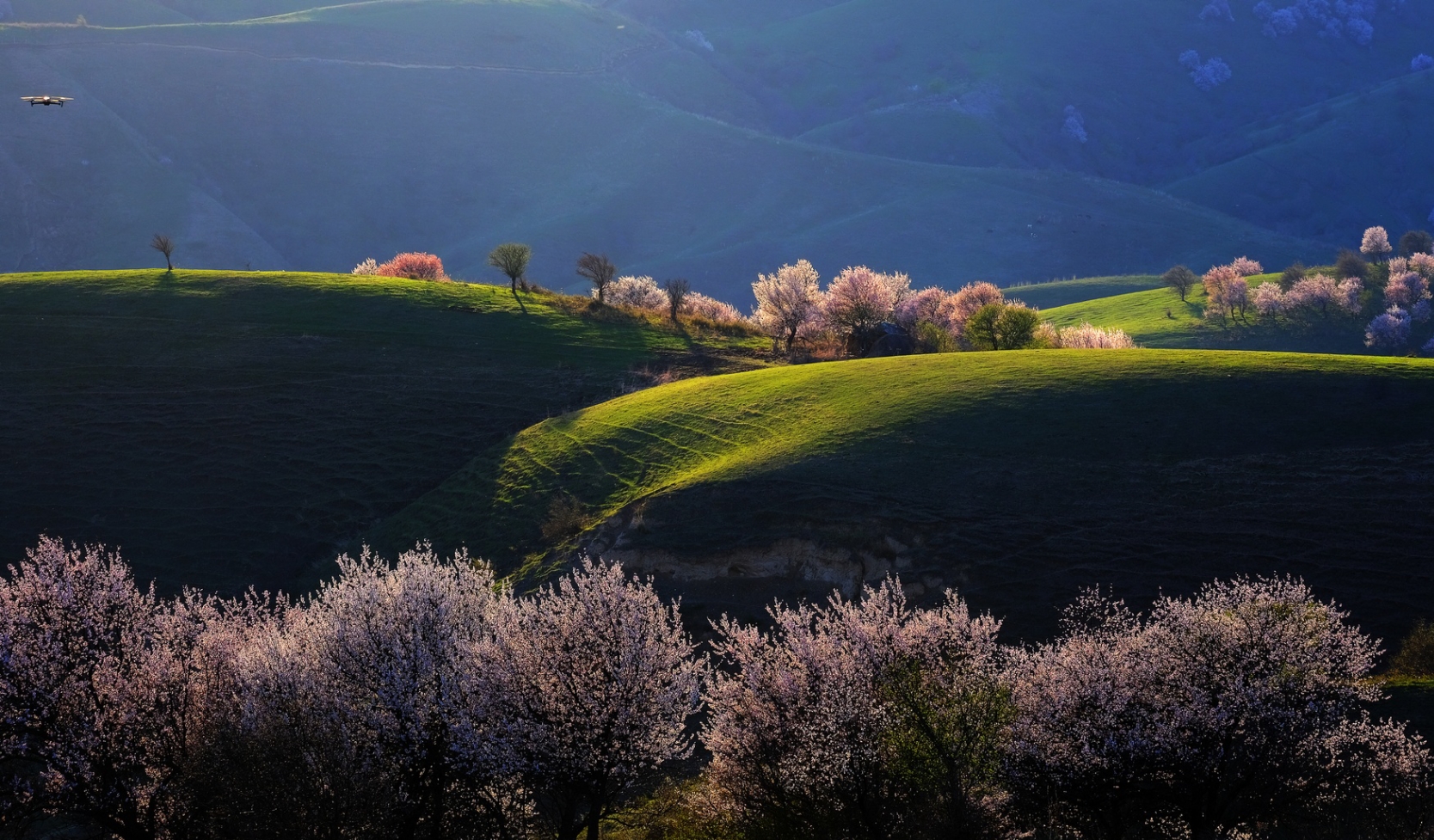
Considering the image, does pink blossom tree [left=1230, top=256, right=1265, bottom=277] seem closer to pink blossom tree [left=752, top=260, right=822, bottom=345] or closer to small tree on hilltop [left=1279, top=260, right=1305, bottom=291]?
small tree on hilltop [left=1279, top=260, right=1305, bottom=291]

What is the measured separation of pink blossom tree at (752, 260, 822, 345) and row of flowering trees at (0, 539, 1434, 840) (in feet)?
171

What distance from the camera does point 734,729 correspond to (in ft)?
78.0

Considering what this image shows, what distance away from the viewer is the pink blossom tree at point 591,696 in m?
22.6

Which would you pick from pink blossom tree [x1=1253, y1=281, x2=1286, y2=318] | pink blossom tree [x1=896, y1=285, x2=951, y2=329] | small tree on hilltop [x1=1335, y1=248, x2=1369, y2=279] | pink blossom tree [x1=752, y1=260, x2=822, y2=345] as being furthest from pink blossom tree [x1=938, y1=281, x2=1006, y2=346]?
small tree on hilltop [x1=1335, y1=248, x2=1369, y2=279]

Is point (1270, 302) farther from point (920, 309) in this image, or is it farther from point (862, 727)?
point (862, 727)

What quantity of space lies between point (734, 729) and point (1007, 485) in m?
19.9

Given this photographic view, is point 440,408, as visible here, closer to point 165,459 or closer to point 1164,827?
point 165,459

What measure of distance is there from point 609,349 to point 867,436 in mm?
27831

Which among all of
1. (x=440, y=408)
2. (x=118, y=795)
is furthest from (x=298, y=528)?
(x=118, y=795)

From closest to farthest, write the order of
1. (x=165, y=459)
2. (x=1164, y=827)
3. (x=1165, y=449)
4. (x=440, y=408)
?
(x=1164, y=827), (x=1165, y=449), (x=165, y=459), (x=440, y=408)

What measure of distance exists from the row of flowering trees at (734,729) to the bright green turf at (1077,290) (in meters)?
152

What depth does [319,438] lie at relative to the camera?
53938 millimetres

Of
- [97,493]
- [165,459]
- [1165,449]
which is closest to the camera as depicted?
[1165,449]

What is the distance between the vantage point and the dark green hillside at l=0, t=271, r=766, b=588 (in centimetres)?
4650
